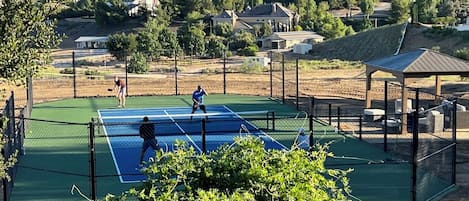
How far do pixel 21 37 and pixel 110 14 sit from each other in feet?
344

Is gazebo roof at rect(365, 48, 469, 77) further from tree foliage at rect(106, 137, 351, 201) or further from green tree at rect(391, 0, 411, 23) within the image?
green tree at rect(391, 0, 411, 23)

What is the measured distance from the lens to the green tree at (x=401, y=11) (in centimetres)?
10100

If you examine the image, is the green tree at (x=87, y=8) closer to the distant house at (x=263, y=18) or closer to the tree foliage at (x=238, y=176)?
the distant house at (x=263, y=18)

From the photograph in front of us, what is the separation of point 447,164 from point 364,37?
2244 inches

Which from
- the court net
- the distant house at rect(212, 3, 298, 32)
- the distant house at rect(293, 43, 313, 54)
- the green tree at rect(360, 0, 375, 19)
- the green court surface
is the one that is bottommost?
the green court surface

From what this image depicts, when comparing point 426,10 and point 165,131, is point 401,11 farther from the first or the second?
point 165,131

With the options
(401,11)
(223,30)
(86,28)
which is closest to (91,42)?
(223,30)

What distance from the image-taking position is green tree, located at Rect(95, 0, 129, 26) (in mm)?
112769

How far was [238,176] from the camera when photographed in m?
5.99

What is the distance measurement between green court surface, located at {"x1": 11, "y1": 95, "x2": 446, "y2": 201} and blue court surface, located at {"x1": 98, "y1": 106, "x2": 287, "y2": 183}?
36 cm

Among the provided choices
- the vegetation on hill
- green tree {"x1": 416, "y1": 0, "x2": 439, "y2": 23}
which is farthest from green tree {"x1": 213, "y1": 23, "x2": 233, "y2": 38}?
green tree {"x1": 416, "y1": 0, "x2": 439, "y2": 23}

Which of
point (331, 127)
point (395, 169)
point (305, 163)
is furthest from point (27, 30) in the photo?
point (331, 127)

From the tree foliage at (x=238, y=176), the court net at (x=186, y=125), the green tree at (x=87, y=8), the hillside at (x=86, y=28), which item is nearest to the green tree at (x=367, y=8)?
the hillside at (x=86, y=28)

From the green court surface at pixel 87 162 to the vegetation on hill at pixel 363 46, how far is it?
1580 inches
